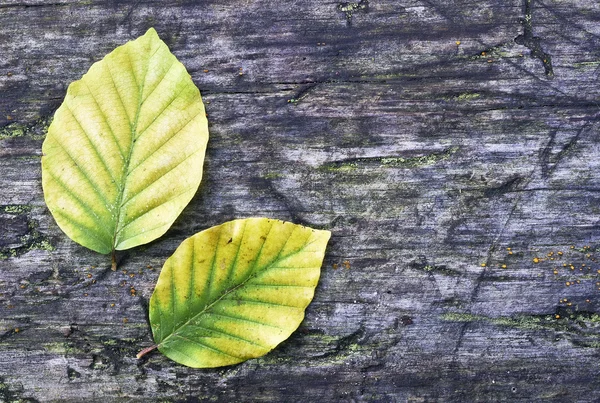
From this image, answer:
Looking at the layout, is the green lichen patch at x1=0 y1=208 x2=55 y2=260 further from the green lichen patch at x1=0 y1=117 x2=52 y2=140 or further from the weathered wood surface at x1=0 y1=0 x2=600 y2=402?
the green lichen patch at x1=0 y1=117 x2=52 y2=140

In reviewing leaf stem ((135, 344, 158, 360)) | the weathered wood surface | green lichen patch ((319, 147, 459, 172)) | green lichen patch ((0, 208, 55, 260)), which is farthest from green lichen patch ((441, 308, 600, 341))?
green lichen patch ((0, 208, 55, 260))

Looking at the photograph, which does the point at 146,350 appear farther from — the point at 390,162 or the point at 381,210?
the point at 390,162

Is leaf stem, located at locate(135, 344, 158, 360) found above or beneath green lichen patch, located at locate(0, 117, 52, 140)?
beneath

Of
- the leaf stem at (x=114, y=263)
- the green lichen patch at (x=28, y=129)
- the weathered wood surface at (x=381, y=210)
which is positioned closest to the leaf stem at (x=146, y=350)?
the weathered wood surface at (x=381, y=210)

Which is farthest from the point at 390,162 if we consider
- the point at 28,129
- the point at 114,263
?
the point at 28,129

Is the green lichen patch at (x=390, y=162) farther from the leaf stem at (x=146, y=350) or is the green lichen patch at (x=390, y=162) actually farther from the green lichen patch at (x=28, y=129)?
the green lichen patch at (x=28, y=129)
